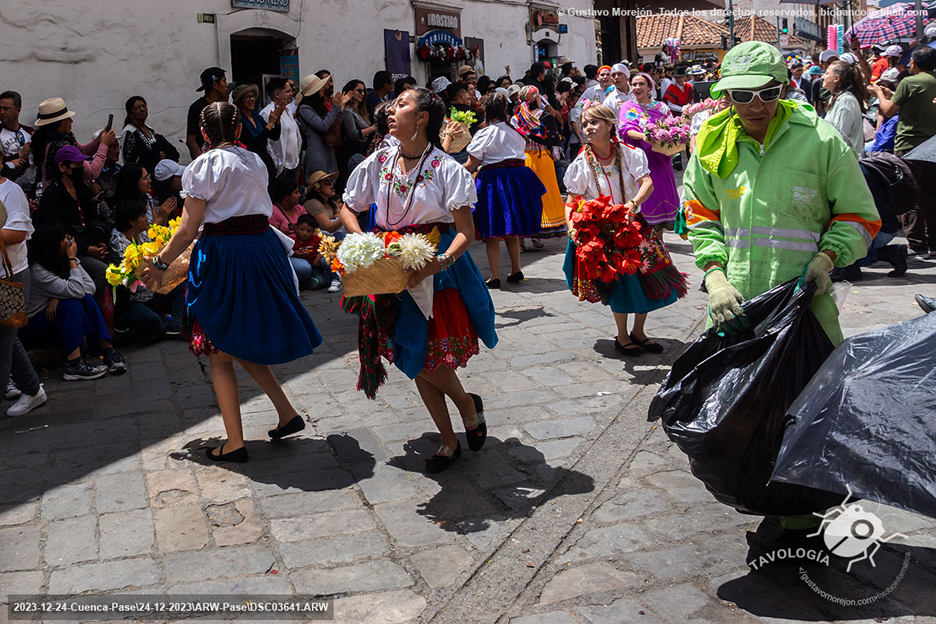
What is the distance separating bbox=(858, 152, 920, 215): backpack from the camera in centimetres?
840

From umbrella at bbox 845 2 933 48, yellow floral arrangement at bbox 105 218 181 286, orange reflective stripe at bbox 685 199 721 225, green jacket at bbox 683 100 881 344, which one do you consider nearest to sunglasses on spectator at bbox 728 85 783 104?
green jacket at bbox 683 100 881 344

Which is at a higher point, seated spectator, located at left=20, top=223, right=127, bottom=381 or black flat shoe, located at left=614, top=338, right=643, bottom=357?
seated spectator, located at left=20, top=223, right=127, bottom=381

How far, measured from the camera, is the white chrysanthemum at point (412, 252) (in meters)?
4.09

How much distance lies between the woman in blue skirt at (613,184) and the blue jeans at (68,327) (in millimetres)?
3590

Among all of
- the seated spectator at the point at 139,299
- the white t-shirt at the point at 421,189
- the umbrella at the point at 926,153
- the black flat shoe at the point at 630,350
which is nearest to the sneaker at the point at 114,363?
the seated spectator at the point at 139,299

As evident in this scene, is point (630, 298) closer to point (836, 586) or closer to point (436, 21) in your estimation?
point (836, 586)

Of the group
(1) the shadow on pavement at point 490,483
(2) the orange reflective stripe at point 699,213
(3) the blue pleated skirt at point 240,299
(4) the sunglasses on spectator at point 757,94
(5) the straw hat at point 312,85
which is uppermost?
(5) the straw hat at point 312,85

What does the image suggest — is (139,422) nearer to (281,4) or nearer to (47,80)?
(47,80)

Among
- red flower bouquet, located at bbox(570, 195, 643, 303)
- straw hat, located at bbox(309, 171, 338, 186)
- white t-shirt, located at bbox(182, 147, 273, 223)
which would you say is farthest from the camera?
straw hat, located at bbox(309, 171, 338, 186)

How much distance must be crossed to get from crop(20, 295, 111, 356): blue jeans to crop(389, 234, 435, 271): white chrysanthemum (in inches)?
142

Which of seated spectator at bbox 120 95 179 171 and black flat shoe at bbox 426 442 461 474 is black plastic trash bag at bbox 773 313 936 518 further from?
seated spectator at bbox 120 95 179 171

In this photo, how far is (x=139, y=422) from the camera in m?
5.64

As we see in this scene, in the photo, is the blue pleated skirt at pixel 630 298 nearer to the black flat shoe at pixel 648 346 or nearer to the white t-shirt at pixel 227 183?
the black flat shoe at pixel 648 346

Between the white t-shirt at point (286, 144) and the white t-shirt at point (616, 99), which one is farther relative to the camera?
the white t-shirt at point (616, 99)
